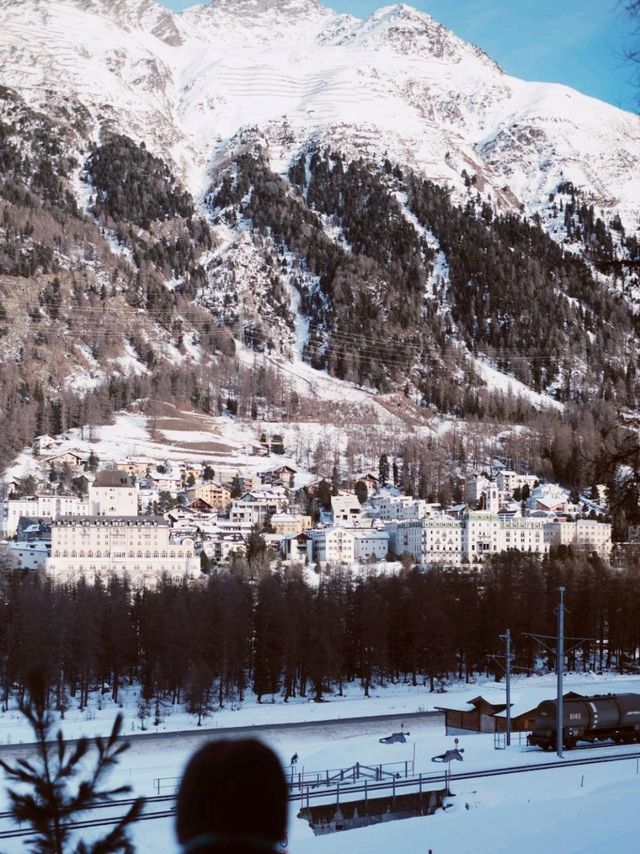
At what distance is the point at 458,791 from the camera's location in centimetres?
2995

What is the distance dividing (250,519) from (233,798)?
149 metres

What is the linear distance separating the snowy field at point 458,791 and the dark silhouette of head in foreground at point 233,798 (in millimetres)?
5150

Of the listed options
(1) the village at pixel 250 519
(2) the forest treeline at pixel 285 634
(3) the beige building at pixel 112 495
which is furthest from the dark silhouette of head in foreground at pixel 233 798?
(3) the beige building at pixel 112 495

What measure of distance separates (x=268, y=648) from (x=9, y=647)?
1425cm

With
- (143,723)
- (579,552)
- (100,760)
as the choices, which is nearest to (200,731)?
(143,723)

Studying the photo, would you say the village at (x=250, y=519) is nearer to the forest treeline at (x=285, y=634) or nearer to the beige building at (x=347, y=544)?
the beige building at (x=347, y=544)

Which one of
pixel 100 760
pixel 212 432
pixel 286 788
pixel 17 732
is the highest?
pixel 212 432

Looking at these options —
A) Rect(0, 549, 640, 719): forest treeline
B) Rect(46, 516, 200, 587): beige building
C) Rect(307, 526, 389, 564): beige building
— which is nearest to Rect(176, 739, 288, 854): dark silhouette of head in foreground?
Rect(0, 549, 640, 719): forest treeline

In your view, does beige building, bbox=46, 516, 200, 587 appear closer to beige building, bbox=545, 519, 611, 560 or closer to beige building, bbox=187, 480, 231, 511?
beige building, bbox=187, 480, 231, 511

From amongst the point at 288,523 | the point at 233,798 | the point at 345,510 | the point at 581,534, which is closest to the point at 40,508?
the point at 288,523

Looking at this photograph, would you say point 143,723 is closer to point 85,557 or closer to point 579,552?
point 85,557

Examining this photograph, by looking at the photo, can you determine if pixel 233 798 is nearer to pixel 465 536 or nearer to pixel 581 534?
pixel 465 536

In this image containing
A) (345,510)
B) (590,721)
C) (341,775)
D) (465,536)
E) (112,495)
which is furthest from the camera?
(345,510)

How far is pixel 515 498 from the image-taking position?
566 feet
